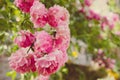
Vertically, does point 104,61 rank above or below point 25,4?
above

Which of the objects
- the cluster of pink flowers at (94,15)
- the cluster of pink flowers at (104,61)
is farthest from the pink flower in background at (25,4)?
the cluster of pink flowers at (104,61)

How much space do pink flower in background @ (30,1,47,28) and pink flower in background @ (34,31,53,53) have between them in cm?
3

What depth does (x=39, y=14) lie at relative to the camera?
109 cm

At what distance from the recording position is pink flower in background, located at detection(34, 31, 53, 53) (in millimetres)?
1060

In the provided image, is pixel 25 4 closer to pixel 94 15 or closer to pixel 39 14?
pixel 39 14

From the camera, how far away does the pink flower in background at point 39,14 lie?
109 cm

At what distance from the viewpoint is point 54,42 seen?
1082 millimetres

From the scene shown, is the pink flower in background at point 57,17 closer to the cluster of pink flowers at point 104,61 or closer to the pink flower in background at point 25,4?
the pink flower in background at point 25,4

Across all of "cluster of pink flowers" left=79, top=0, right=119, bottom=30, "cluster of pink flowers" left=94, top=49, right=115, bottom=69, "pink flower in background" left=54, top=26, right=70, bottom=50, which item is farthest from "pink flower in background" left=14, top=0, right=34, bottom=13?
"cluster of pink flowers" left=94, top=49, right=115, bottom=69

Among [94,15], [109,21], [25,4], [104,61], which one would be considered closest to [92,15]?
[94,15]

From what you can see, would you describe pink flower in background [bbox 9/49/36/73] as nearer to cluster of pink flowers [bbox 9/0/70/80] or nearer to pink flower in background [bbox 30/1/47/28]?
cluster of pink flowers [bbox 9/0/70/80]

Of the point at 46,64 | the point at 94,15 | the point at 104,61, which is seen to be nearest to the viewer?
the point at 46,64

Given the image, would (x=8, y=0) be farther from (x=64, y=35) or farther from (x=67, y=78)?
(x=67, y=78)

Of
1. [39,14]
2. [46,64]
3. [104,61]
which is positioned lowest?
[46,64]
